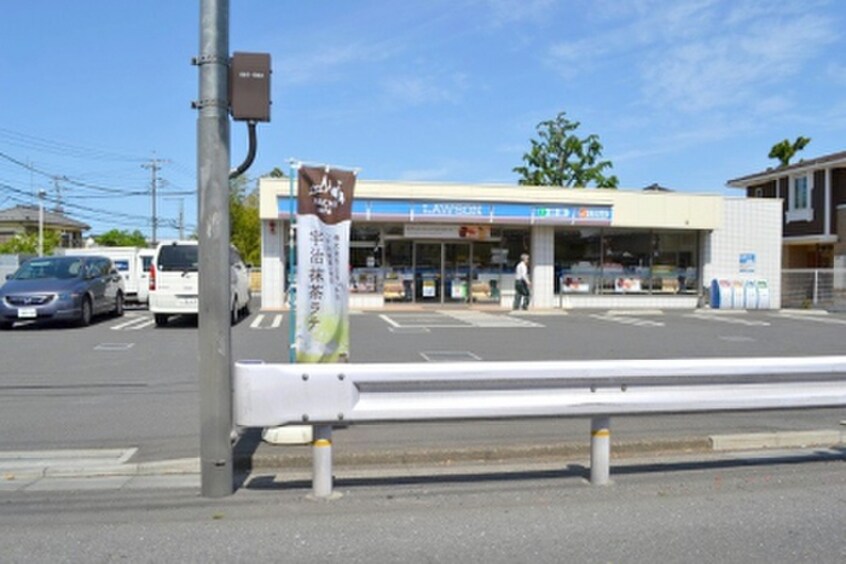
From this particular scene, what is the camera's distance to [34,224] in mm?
63094

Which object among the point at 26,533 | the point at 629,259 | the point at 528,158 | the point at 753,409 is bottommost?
the point at 26,533

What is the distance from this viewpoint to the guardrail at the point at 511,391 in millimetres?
4863

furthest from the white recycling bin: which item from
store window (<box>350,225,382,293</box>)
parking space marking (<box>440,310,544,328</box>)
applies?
store window (<box>350,225,382,293</box>)

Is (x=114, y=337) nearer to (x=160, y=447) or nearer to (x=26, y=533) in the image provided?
(x=160, y=447)

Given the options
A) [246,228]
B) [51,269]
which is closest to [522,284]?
[51,269]

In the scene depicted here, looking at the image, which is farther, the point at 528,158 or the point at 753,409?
the point at 528,158

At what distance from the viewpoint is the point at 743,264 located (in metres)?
Answer: 25.4

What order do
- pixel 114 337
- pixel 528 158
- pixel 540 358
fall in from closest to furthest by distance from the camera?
1. pixel 540 358
2. pixel 114 337
3. pixel 528 158

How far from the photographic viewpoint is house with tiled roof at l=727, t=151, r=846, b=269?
2883 centimetres

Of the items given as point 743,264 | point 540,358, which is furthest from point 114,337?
point 743,264

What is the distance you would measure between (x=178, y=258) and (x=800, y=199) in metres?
28.0

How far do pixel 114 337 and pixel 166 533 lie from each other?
1089 centimetres

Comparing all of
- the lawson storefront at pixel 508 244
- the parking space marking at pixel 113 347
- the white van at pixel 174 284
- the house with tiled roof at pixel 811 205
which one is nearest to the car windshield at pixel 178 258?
the white van at pixel 174 284

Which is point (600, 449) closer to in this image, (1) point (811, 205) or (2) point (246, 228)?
(1) point (811, 205)
